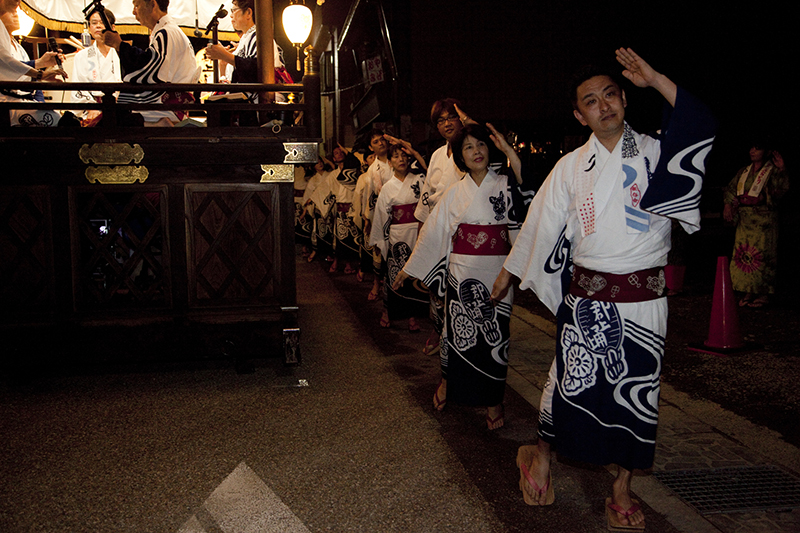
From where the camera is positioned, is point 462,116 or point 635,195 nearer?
point 635,195

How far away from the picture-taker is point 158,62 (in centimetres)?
550

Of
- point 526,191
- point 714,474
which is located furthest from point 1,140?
point 714,474

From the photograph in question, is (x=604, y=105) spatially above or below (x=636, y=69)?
below

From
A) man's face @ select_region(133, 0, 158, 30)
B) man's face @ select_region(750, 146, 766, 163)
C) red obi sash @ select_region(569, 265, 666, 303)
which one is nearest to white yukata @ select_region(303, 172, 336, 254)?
man's face @ select_region(133, 0, 158, 30)

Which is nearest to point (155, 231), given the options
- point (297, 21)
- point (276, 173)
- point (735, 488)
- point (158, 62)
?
point (276, 173)

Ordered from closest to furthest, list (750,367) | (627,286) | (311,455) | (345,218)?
(627,286), (311,455), (750,367), (345,218)

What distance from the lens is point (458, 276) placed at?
416cm

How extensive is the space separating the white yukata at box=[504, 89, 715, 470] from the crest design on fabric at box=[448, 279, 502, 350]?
105 centimetres

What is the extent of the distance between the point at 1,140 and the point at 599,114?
176 inches

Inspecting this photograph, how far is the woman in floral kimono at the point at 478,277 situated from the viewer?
13.1ft

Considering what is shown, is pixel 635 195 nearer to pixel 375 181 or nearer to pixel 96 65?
pixel 375 181

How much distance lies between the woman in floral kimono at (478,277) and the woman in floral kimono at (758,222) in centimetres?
537

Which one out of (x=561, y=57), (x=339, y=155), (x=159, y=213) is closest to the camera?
(x=159, y=213)

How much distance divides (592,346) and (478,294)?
1278mm
